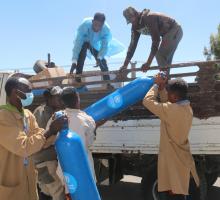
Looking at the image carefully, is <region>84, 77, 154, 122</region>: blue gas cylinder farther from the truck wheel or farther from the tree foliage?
the tree foliage

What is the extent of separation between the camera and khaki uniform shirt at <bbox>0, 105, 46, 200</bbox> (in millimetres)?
3254

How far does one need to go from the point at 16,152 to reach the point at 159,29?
341 cm

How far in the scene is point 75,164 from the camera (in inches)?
143

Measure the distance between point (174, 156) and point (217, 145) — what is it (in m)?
1.15

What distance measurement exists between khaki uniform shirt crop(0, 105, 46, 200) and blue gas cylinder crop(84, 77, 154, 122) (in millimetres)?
1276

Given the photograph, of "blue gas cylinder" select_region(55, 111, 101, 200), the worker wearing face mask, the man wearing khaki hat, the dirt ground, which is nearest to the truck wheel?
the man wearing khaki hat

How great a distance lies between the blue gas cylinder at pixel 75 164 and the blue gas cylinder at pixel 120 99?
107 centimetres

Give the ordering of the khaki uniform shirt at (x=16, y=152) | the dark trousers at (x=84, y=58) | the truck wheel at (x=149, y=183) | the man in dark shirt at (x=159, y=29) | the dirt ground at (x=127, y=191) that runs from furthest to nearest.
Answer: the dirt ground at (x=127, y=191)
the dark trousers at (x=84, y=58)
the man in dark shirt at (x=159, y=29)
the truck wheel at (x=149, y=183)
the khaki uniform shirt at (x=16, y=152)

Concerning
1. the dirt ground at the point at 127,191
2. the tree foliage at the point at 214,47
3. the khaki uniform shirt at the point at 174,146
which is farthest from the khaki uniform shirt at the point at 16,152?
the tree foliage at the point at 214,47

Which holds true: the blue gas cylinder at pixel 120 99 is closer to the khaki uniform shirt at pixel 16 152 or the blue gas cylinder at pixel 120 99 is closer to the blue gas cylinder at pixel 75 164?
the blue gas cylinder at pixel 75 164

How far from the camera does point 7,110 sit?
3402mm

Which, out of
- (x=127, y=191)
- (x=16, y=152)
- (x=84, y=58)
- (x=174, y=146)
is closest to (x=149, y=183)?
(x=174, y=146)

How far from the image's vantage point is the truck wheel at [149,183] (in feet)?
18.5

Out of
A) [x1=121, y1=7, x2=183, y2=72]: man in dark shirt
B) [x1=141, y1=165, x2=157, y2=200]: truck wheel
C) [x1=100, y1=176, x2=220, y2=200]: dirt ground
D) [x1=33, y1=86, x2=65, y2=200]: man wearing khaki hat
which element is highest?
[x1=121, y1=7, x2=183, y2=72]: man in dark shirt
